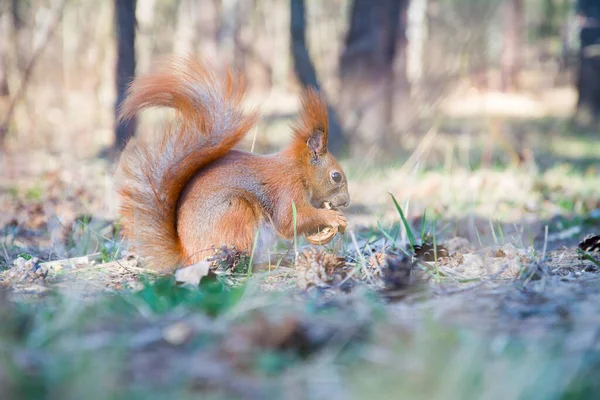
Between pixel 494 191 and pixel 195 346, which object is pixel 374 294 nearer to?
pixel 195 346

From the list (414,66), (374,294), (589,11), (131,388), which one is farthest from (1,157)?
(414,66)

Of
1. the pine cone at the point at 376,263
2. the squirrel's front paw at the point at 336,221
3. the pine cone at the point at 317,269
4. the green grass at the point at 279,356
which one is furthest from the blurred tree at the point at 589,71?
the green grass at the point at 279,356

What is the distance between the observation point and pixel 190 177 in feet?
11.2

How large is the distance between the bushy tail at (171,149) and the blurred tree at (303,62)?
5.13m

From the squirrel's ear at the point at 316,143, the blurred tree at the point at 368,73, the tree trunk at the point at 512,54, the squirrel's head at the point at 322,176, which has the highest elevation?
the tree trunk at the point at 512,54

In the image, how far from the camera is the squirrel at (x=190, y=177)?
323 cm

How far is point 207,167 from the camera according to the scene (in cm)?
346

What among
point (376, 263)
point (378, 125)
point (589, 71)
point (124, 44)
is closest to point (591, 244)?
point (376, 263)

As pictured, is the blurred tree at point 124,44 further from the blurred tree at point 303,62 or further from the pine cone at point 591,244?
the pine cone at point 591,244

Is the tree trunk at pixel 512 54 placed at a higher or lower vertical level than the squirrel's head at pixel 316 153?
higher

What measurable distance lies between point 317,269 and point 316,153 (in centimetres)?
122

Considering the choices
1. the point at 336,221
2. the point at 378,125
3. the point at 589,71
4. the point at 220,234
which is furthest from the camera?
the point at 589,71

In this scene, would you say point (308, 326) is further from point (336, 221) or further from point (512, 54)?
point (512, 54)

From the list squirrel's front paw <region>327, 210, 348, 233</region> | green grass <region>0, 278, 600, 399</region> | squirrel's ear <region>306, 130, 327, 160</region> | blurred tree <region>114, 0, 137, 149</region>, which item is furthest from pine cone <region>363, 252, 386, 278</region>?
blurred tree <region>114, 0, 137, 149</region>
